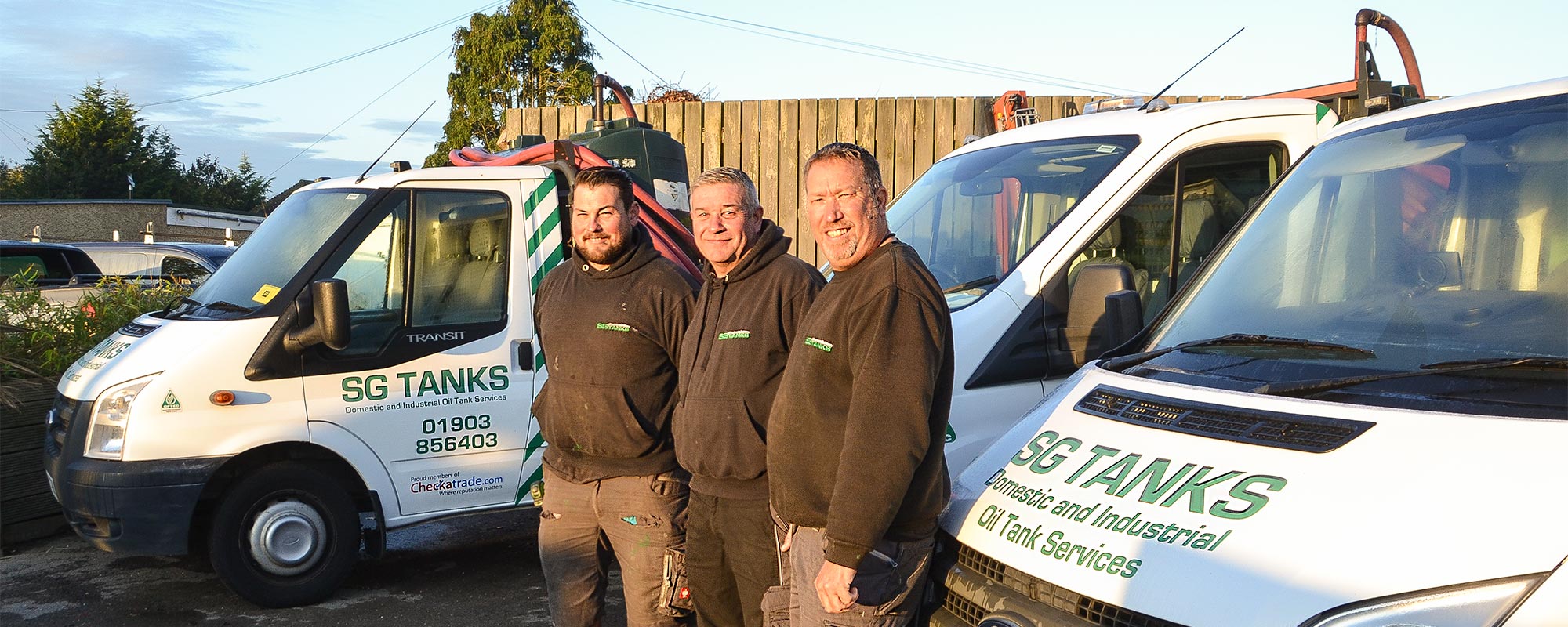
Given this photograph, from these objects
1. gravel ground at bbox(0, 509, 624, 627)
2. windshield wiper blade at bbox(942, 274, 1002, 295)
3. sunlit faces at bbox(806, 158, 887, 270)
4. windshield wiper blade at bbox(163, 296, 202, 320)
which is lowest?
gravel ground at bbox(0, 509, 624, 627)

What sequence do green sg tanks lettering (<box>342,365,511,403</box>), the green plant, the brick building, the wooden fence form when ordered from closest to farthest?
green sg tanks lettering (<box>342,365,511,403</box>)
the green plant
the wooden fence
the brick building

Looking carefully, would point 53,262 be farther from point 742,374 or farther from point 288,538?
point 742,374

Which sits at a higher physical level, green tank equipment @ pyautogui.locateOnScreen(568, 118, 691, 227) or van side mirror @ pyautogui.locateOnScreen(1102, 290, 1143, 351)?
green tank equipment @ pyautogui.locateOnScreen(568, 118, 691, 227)

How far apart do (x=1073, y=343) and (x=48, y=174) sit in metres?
46.6

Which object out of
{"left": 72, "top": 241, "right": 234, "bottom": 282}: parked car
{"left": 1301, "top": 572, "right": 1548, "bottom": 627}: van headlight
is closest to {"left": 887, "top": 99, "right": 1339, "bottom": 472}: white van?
{"left": 1301, "top": 572, "right": 1548, "bottom": 627}: van headlight

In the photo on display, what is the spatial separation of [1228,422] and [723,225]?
1526 millimetres

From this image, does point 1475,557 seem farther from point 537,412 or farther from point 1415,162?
point 537,412

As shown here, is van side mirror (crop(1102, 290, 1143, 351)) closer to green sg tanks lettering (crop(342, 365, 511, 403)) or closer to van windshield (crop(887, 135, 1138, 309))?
van windshield (crop(887, 135, 1138, 309))

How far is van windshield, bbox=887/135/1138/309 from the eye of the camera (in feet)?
15.7

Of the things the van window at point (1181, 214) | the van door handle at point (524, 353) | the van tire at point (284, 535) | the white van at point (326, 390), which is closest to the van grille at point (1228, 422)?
the van window at point (1181, 214)

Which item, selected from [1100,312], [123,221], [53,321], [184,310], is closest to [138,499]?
[184,310]

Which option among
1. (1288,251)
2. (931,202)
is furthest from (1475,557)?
(931,202)

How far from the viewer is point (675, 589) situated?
3734mm

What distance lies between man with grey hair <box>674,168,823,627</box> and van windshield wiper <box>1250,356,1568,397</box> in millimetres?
1251
